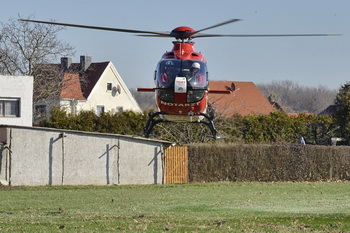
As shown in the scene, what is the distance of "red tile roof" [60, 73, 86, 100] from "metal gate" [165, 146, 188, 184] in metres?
24.3

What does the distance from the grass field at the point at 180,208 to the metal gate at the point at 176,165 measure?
2.47 m

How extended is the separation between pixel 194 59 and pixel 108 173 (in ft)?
60.3

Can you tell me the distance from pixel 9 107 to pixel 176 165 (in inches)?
421

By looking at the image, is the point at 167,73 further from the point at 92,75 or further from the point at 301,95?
the point at 301,95

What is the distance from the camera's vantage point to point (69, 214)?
912 inches

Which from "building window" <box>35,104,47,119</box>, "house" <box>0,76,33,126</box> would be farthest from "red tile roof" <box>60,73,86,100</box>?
"house" <box>0,76,33,126</box>

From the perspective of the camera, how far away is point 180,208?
87.6 feet

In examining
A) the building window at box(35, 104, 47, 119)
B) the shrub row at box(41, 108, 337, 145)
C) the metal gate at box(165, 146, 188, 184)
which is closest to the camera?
the metal gate at box(165, 146, 188, 184)

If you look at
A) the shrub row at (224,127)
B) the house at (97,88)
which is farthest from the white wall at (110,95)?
the shrub row at (224,127)

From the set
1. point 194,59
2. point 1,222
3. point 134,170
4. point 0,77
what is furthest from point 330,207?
point 0,77

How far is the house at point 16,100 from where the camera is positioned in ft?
153

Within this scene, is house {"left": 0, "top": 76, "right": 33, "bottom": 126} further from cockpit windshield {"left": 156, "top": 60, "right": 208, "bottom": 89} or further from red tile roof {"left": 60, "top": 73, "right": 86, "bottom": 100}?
cockpit windshield {"left": 156, "top": 60, "right": 208, "bottom": 89}

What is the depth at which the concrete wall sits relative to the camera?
40.8m

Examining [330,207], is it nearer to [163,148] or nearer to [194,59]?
[194,59]
